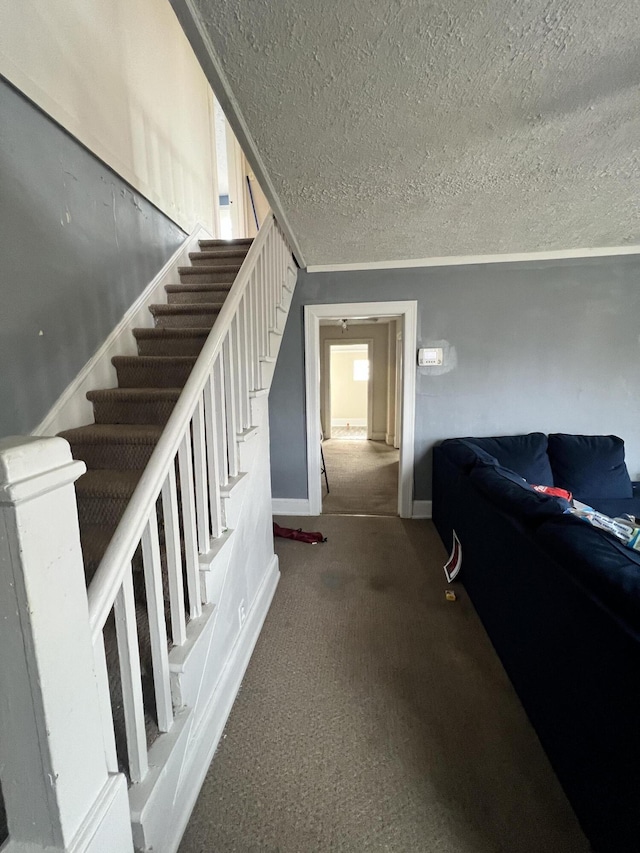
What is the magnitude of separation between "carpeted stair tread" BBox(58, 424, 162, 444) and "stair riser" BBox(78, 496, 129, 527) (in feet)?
1.00

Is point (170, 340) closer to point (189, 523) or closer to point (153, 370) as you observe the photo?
point (153, 370)

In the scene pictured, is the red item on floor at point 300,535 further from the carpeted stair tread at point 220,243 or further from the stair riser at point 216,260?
the carpeted stair tread at point 220,243

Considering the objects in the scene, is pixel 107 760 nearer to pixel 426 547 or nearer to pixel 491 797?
pixel 491 797

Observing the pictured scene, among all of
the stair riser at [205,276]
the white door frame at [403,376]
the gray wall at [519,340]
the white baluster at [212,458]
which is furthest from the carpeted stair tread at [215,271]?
the white baluster at [212,458]

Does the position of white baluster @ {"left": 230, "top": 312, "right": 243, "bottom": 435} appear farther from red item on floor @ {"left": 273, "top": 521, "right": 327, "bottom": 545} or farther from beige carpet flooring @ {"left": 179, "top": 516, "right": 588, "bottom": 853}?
red item on floor @ {"left": 273, "top": 521, "right": 327, "bottom": 545}

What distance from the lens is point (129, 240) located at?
2.33 m

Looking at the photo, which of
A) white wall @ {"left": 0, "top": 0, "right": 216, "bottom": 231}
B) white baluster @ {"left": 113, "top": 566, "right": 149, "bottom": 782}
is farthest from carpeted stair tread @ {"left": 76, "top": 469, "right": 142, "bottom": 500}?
white wall @ {"left": 0, "top": 0, "right": 216, "bottom": 231}

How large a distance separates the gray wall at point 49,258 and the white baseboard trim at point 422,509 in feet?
9.19

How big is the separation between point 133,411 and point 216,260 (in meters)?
1.79

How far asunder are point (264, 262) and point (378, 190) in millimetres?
750

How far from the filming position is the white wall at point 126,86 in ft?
5.40

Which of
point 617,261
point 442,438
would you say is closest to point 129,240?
point 442,438

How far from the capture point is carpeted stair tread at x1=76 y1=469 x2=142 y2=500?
145cm

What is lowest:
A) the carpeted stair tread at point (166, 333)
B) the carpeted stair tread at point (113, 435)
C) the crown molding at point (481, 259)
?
the carpeted stair tread at point (113, 435)
